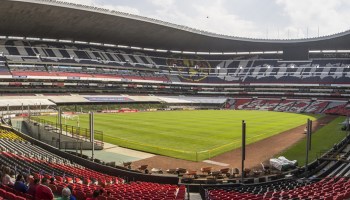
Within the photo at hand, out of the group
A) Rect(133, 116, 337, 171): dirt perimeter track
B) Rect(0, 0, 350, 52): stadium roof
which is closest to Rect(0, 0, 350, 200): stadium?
Rect(133, 116, 337, 171): dirt perimeter track

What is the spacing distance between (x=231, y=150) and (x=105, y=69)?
75.9m

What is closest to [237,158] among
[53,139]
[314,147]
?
[314,147]

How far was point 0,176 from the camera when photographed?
1169cm

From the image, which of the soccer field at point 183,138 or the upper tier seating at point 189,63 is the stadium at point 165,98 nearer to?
the soccer field at point 183,138

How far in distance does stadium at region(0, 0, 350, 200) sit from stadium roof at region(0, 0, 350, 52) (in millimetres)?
306

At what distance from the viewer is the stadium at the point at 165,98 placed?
957 inches

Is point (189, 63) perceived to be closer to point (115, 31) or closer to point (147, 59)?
point (147, 59)

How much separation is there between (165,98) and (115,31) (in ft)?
80.4

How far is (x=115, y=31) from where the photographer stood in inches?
3484

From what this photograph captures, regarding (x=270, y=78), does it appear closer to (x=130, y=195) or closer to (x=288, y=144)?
(x=288, y=144)

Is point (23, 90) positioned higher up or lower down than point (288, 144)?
higher up

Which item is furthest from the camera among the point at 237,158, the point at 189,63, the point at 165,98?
the point at 189,63

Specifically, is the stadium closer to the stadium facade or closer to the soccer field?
the soccer field

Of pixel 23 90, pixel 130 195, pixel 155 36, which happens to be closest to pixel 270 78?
pixel 155 36
